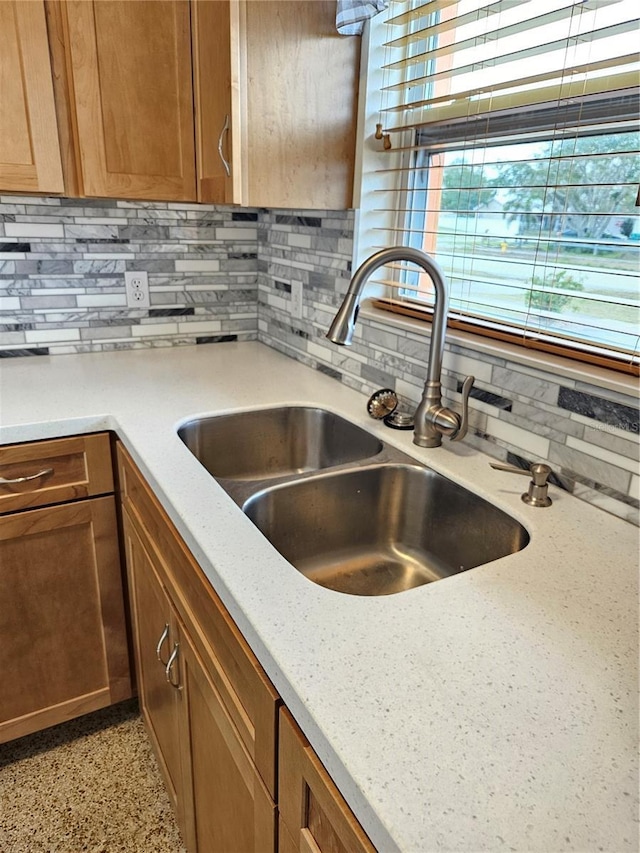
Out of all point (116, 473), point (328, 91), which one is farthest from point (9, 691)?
point (328, 91)

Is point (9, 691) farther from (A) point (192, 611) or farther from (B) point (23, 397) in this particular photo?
(A) point (192, 611)

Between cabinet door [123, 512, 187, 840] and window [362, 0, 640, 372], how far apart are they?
0.87 m

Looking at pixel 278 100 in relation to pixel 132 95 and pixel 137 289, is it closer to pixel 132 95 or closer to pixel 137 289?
pixel 132 95

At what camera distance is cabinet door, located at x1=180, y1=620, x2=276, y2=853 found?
80 cm

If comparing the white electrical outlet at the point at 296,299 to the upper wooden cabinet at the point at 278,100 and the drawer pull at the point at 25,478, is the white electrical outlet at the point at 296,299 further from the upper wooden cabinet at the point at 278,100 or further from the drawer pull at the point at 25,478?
the drawer pull at the point at 25,478

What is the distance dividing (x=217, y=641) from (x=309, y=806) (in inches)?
11.0

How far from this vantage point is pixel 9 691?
1.49 meters

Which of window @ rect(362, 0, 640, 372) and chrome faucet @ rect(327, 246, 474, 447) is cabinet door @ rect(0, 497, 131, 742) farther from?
window @ rect(362, 0, 640, 372)

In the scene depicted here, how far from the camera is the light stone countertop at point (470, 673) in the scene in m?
0.50

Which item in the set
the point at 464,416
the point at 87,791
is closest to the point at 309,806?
the point at 464,416

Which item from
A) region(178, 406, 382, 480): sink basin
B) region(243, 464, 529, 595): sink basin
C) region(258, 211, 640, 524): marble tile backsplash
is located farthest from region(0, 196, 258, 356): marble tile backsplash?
region(243, 464, 529, 595): sink basin

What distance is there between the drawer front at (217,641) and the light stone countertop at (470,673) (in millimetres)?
49

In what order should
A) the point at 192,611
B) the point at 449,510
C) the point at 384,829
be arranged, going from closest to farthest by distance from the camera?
the point at 384,829 → the point at 192,611 → the point at 449,510

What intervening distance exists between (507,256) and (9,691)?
5.16ft
